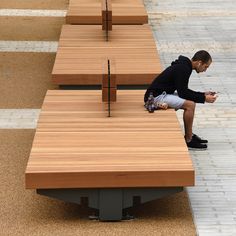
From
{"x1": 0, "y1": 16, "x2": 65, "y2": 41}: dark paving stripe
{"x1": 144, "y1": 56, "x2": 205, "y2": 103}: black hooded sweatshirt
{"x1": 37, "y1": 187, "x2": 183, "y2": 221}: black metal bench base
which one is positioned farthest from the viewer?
{"x1": 0, "y1": 16, "x2": 65, "y2": 41}: dark paving stripe

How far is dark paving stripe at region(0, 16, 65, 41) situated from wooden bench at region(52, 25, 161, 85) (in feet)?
5.77

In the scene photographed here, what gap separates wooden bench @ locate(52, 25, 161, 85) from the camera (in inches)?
436

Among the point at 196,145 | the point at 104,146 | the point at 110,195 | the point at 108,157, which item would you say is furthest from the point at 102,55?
the point at 110,195

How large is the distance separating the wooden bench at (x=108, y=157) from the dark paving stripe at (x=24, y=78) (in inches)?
101

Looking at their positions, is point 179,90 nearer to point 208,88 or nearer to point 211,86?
point 208,88

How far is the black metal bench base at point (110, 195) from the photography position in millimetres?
7270

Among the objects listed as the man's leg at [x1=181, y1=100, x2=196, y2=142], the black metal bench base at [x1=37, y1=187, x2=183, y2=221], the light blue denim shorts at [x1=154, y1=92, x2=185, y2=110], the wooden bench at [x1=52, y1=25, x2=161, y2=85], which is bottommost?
the wooden bench at [x1=52, y1=25, x2=161, y2=85]

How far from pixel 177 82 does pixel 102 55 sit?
3485 mm

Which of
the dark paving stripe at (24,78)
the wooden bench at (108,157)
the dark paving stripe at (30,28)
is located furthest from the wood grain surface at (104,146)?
the dark paving stripe at (30,28)

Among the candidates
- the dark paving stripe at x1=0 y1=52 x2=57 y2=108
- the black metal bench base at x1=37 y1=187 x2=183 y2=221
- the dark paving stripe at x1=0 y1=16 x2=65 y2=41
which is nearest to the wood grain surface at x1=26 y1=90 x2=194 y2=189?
the black metal bench base at x1=37 y1=187 x2=183 y2=221

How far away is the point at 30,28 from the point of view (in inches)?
656

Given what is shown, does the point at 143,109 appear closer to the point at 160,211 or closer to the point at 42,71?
the point at 160,211

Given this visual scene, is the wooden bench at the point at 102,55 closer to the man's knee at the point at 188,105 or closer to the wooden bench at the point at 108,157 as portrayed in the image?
the wooden bench at the point at 108,157

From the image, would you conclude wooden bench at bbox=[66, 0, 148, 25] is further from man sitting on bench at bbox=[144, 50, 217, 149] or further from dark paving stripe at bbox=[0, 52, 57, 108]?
man sitting on bench at bbox=[144, 50, 217, 149]
